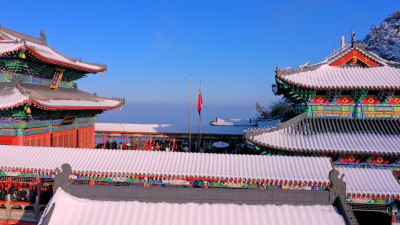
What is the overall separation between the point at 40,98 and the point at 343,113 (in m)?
16.2

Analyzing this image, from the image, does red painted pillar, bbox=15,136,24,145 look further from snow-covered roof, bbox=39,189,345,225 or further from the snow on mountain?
the snow on mountain

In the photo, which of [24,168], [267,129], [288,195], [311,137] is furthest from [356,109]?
[24,168]

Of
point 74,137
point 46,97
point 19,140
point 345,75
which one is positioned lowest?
point 19,140

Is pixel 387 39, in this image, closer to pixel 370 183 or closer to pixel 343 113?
pixel 343 113

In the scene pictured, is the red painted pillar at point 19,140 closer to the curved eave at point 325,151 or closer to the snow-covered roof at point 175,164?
the snow-covered roof at point 175,164

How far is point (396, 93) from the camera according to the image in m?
18.2

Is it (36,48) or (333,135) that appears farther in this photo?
(36,48)

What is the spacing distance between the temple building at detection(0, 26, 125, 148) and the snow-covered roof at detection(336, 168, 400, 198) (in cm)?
1448

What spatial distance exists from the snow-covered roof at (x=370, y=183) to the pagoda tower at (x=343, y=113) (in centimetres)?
231

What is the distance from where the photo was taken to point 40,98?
18312 mm

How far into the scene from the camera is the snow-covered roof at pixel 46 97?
16.8m

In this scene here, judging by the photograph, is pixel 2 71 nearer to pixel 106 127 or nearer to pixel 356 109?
pixel 106 127

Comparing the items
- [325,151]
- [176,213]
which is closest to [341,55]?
[325,151]

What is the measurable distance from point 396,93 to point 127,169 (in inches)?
570
